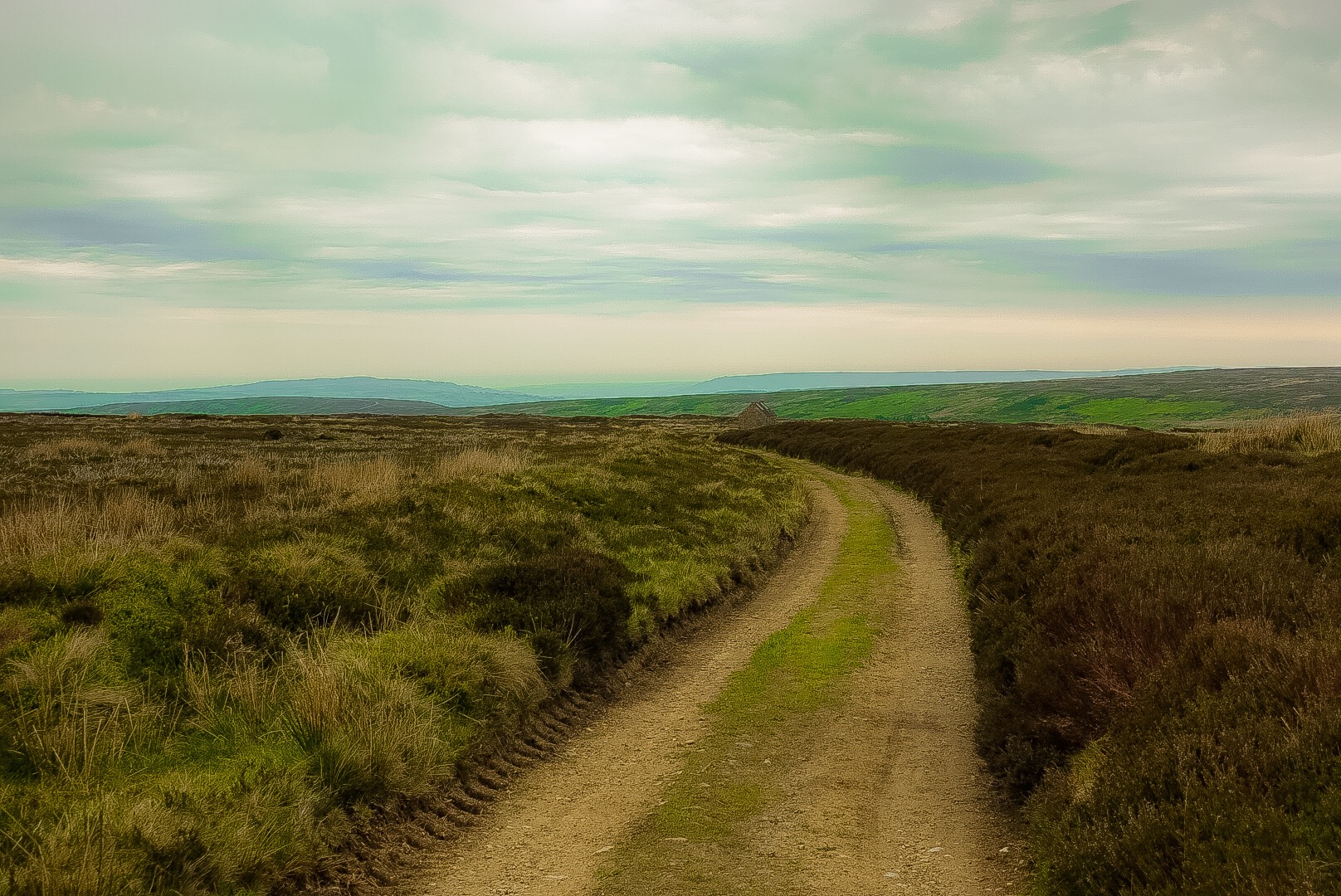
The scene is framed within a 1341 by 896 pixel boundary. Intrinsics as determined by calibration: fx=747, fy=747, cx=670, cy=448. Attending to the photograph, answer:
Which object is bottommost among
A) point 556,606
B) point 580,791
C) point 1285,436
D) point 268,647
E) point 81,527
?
point 580,791

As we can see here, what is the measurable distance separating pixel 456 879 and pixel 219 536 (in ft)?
28.0

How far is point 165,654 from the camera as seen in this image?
27.7 feet

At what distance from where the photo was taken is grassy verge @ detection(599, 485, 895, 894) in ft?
20.4

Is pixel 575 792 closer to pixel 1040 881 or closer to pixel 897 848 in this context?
pixel 897 848

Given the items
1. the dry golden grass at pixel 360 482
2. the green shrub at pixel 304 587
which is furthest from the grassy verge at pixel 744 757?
the dry golden grass at pixel 360 482

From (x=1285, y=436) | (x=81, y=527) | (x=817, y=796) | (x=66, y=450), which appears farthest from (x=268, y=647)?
(x=1285, y=436)

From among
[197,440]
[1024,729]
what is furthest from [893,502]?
[197,440]

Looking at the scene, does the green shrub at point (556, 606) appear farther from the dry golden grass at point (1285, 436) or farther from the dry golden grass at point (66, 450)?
the dry golden grass at point (66, 450)

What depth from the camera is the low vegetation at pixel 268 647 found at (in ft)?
18.8

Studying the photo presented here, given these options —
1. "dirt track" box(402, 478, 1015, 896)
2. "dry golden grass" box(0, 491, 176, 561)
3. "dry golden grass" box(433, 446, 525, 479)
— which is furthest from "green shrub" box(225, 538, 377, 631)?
"dry golden grass" box(433, 446, 525, 479)

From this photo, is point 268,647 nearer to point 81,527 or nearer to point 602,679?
point 602,679

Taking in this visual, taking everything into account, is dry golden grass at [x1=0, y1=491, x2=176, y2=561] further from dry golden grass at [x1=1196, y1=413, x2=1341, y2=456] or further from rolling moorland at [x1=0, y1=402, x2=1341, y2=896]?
dry golden grass at [x1=1196, y1=413, x2=1341, y2=456]

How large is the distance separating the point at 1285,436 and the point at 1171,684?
86.1 feet

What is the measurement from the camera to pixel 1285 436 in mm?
25656
